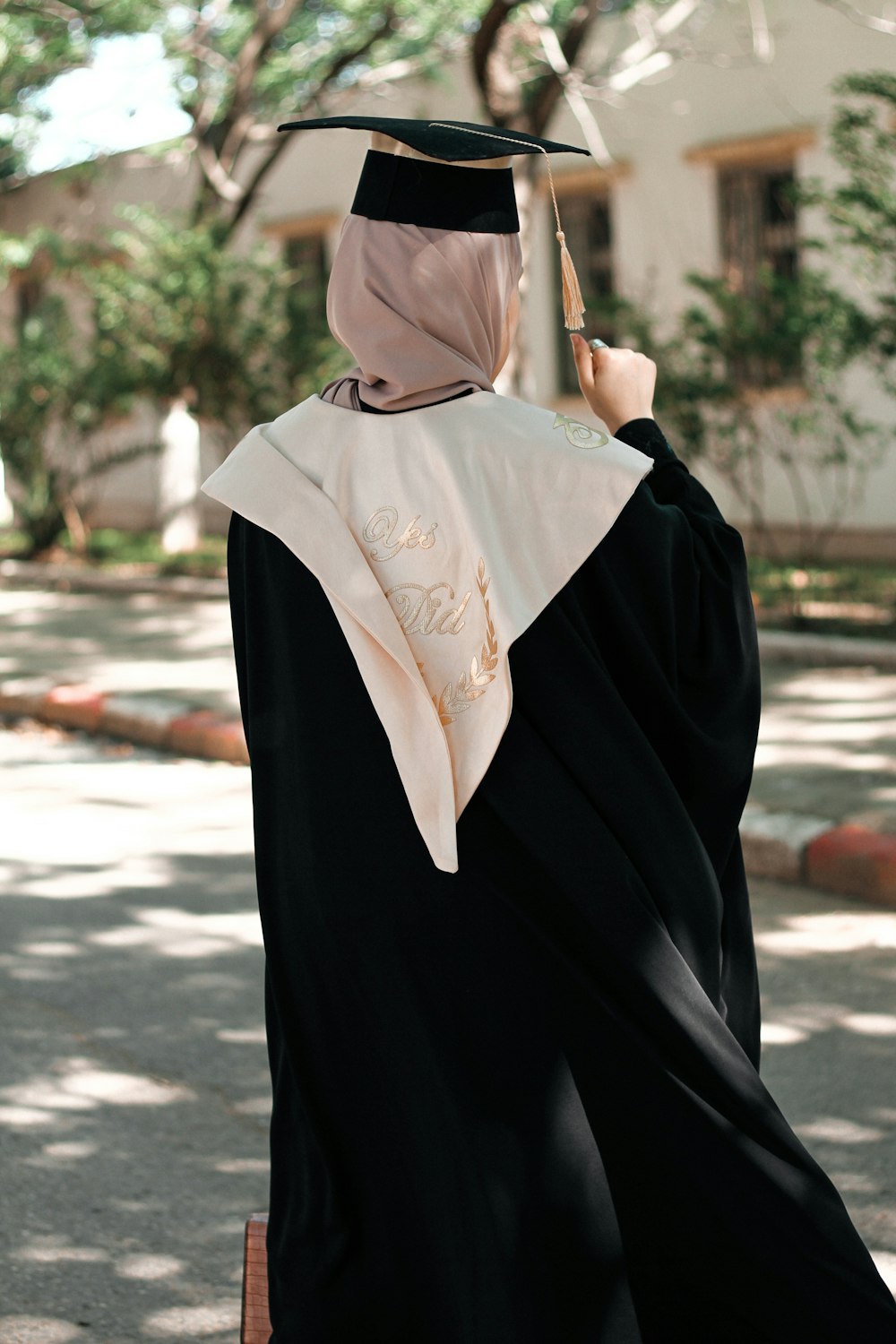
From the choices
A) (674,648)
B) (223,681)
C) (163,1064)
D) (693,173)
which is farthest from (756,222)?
(674,648)

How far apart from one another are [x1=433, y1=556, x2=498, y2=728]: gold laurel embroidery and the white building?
10.2 m

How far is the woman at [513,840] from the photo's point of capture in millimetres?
1949

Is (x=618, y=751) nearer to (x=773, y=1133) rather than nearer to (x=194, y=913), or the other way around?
(x=773, y=1133)

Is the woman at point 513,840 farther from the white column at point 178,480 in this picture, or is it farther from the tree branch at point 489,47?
the white column at point 178,480

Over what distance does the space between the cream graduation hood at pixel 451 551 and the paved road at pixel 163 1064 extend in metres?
1.34

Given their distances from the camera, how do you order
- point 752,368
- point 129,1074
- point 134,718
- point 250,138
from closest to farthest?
point 129,1074 → point 134,718 → point 752,368 → point 250,138

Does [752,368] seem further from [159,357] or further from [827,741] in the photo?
[159,357]

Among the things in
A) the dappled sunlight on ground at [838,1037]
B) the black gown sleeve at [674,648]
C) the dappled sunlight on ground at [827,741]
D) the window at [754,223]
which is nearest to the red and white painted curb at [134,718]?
the dappled sunlight on ground at [827,741]

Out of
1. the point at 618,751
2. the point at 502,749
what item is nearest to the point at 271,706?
the point at 502,749

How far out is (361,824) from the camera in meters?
2.05

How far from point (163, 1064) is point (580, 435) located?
2.46 m

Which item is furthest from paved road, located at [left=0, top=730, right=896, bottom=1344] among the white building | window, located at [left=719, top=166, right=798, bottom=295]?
window, located at [left=719, top=166, right=798, bottom=295]

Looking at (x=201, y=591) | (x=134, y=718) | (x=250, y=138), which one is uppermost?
(x=250, y=138)

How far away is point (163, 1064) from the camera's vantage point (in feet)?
12.7
